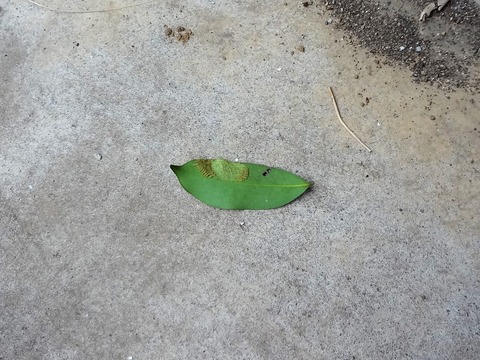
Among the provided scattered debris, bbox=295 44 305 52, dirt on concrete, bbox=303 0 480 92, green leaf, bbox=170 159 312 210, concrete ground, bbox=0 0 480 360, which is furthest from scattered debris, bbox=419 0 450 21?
green leaf, bbox=170 159 312 210

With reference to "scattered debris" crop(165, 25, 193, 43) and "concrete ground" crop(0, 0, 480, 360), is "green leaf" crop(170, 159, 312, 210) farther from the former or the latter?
"scattered debris" crop(165, 25, 193, 43)

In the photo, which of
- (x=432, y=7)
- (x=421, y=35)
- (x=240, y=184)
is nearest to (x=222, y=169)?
(x=240, y=184)

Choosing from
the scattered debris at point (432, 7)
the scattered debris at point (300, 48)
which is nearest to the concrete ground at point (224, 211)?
the scattered debris at point (300, 48)

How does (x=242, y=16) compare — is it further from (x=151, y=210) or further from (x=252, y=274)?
(x=252, y=274)

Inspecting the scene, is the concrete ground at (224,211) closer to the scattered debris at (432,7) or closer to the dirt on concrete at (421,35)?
the dirt on concrete at (421,35)

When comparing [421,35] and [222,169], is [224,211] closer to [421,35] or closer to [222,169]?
[222,169]
